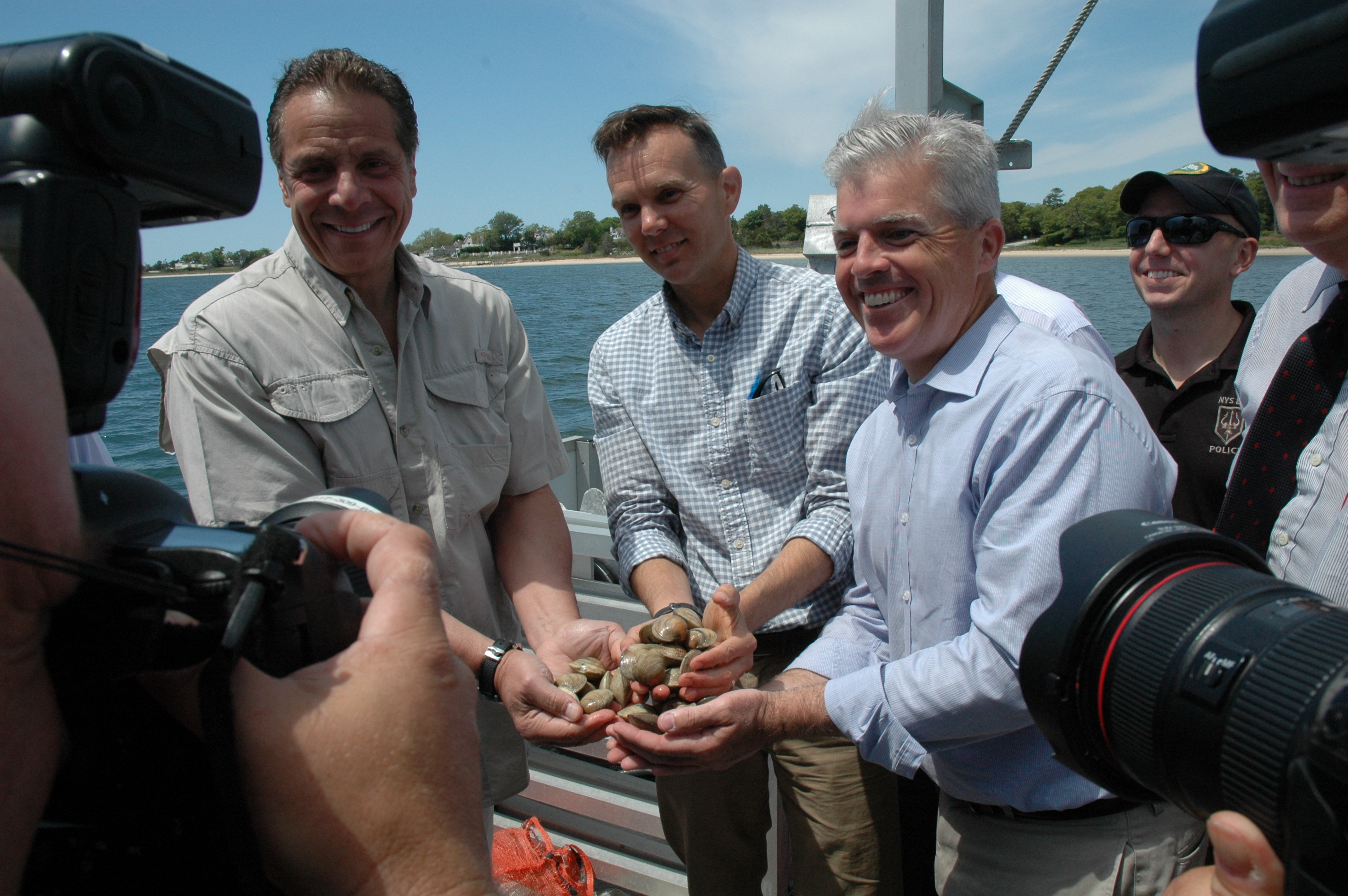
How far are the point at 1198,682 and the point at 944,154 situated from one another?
4.32 ft

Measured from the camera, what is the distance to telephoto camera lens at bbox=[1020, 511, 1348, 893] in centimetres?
75

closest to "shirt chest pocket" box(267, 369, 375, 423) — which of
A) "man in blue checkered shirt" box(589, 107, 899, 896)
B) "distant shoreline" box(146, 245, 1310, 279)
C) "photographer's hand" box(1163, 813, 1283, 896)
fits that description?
"man in blue checkered shirt" box(589, 107, 899, 896)

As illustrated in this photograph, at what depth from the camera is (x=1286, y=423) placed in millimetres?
1844

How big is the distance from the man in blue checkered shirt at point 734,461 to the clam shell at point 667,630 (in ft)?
0.62

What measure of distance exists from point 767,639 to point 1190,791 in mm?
1684

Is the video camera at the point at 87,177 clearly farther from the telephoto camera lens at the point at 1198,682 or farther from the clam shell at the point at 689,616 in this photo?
the clam shell at the point at 689,616

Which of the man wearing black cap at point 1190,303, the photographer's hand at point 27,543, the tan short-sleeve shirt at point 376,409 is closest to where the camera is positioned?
the photographer's hand at point 27,543

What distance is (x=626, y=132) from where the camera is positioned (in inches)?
108

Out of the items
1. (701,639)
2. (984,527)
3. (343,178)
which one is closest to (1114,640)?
(984,527)

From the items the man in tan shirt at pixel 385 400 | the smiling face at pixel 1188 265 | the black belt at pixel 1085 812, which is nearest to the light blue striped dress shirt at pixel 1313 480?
the black belt at pixel 1085 812

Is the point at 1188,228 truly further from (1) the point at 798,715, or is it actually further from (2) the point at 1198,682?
(2) the point at 1198,682

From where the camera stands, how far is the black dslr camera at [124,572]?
745 millimetres

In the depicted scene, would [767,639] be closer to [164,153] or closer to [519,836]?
[519,836]

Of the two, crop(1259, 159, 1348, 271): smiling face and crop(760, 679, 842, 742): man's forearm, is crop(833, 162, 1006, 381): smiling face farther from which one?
crop(760, 679, 842, 742): man's forearm
